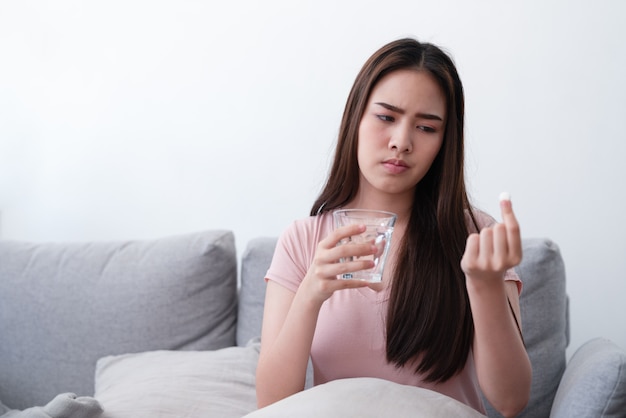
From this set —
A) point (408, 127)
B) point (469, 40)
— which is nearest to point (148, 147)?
point (469, 40)

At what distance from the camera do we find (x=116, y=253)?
234 centimetres

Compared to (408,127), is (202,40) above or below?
above

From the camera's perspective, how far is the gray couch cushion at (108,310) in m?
2.22

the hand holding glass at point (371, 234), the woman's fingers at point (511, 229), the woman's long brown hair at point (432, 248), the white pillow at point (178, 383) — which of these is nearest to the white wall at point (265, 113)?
the white pillow at point (178, 383)

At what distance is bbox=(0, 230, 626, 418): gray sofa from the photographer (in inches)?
78.5

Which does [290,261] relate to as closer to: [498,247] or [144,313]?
[498,247]

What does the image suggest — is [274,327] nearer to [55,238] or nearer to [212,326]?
[212,326]

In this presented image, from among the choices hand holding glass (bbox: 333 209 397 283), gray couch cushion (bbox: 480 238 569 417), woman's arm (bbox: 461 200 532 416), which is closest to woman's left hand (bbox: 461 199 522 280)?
woman's arm (bbox: 461 200 532 416)

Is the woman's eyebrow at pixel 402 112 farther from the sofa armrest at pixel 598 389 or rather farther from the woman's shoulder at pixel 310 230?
→ the sofa armrest at pixel 598 389

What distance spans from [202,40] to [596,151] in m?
1.38

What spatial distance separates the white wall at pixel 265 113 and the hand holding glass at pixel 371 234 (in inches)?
45.8

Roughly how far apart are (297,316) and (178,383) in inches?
23.3

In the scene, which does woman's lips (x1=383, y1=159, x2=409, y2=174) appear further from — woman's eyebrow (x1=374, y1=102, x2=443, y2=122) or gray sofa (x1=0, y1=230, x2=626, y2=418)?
gray sofa (x1=0, y1=230, x2=626, y2=418)

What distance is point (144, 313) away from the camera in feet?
7.29
